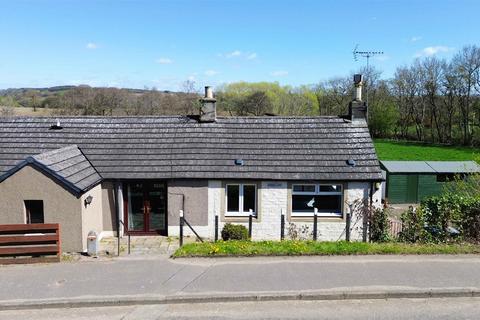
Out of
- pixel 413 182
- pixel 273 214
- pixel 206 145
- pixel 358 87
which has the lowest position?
pixel 413 182

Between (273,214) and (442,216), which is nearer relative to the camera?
(442,216)

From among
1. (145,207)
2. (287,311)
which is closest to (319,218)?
(145,207)

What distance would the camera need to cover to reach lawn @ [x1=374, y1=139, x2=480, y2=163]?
44.3m

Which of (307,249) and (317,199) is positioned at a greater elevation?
(317,199)

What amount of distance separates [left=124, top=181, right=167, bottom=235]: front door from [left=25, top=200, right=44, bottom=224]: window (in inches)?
128

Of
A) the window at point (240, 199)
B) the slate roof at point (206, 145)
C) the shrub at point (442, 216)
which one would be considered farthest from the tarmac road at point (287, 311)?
the window at point (240, 199)

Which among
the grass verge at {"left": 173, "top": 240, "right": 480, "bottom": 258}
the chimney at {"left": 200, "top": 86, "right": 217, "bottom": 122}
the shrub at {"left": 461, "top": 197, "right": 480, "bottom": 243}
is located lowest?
the grass verge at {"left": 173, "top": 240, "right": 480, "bottom": 258}

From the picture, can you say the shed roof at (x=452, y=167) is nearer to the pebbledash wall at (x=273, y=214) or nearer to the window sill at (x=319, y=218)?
the pebbledash wall at (x=273, y=214)

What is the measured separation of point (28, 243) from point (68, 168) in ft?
10.3

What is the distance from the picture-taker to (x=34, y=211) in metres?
12.6

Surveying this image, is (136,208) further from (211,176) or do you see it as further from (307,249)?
(307,249)

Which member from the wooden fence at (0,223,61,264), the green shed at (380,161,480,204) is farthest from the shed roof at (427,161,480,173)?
the wooden fence at (0,223,61,264)

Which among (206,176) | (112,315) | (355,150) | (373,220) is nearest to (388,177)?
(355,150)

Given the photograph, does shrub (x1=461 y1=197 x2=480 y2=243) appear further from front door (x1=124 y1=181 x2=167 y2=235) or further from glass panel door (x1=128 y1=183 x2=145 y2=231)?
glass panel door (x1=128 y1=183 x2=145 y2=231)
